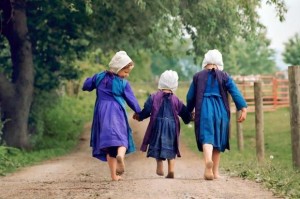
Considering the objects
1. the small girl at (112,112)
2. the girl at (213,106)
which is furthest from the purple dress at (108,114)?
the girl at (213,106)

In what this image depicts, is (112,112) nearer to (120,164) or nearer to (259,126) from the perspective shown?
(120,164)

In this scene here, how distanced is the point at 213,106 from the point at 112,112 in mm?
1462

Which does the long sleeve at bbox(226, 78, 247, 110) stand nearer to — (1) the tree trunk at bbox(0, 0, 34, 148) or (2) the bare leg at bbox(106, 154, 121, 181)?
(2) the bare leg at bbox(106, 154, 121, 181)

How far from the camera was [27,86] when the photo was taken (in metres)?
20.1

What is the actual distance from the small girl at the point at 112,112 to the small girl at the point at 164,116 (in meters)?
0.58

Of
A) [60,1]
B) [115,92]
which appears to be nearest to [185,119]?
[115,92]

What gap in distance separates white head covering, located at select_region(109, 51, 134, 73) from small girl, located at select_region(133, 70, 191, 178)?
84 centimetres

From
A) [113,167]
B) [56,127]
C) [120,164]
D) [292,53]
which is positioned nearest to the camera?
[120,164]

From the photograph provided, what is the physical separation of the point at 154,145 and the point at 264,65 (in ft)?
310

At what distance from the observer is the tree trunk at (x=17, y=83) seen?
773 inches

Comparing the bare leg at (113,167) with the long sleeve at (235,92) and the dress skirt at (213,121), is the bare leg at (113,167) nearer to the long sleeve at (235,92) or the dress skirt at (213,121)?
the dress skirt at (213,121)

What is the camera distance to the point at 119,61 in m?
10.5

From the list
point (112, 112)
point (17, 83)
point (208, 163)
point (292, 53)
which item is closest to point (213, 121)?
point (208, 163)

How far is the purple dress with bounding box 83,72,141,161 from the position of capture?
34.3ft
